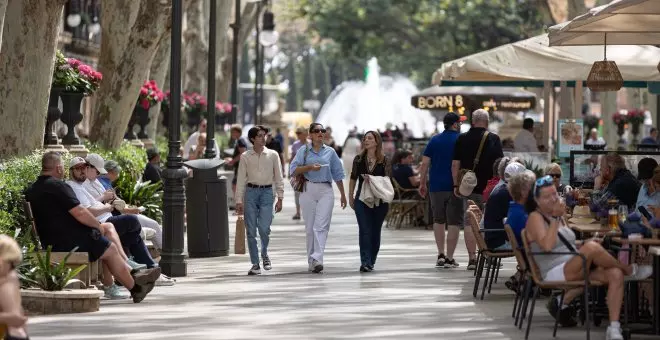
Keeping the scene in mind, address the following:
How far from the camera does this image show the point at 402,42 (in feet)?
239

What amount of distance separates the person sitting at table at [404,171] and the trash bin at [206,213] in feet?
23.6

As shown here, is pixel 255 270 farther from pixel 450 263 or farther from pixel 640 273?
pixel 640 273

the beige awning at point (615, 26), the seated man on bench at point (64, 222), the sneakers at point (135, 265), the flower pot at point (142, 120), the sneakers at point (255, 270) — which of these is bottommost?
the sneakers at point (255, 270)

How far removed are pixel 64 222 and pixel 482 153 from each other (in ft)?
19.4

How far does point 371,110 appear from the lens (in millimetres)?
77375

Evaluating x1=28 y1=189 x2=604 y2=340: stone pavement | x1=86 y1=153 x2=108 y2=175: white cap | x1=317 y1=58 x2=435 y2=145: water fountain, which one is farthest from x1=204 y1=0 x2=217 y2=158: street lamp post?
x1=317 y1=58 x2=435 y2=145: water fountain

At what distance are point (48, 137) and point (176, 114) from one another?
4462 millimetres

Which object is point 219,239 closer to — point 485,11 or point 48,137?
point 48,137

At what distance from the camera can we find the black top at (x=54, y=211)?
1555cm

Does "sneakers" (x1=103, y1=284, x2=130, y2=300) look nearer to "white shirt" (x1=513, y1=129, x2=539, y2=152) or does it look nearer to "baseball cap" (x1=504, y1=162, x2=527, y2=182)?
"baseball cap" (x1=504, y1=162, x2=527, y2=182)

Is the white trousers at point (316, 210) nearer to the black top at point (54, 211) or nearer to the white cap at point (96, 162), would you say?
the white cap at point (96, 162)

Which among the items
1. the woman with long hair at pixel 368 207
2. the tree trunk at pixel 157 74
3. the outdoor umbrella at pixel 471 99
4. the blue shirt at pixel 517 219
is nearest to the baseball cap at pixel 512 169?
the blue shirt at pixel 517 219

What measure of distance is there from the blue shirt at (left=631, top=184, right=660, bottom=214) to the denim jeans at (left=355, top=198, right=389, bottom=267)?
388 cm

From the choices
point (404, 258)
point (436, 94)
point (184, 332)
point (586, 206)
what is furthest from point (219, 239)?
point (436, 94)
